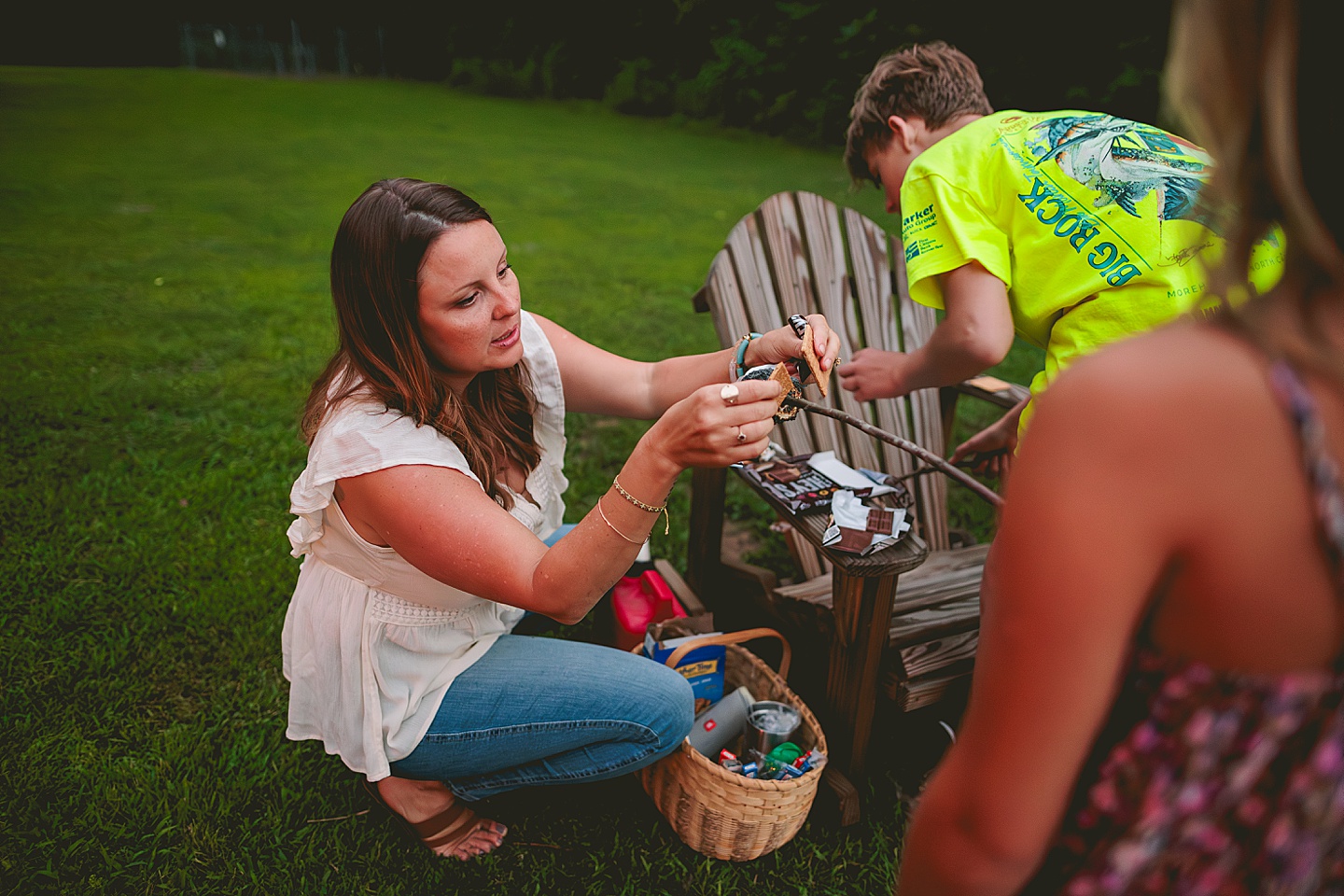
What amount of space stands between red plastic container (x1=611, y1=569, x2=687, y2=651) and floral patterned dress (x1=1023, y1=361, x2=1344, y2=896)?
1.67m

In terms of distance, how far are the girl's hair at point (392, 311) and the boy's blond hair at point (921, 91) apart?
4.10 ft

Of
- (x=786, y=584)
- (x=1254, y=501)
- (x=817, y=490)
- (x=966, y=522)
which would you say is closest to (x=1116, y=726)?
(x=1254, y=501)

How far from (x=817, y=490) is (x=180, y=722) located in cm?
179

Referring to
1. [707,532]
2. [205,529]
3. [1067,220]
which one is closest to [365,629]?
[707,532]

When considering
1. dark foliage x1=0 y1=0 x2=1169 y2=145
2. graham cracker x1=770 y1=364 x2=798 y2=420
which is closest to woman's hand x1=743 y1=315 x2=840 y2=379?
graham cracker x1=770 y1=364 x2=798 y2=420

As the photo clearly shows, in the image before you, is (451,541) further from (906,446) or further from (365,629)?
(906,446)

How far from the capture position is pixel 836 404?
9.56 ft

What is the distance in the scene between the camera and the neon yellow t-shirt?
74.8 inches

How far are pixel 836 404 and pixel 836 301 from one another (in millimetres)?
358

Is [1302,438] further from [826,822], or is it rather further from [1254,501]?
[826,822]

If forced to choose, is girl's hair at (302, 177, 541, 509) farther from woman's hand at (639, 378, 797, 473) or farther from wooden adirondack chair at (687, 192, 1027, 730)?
wooden adirondack chair at (687, 192, 1027, 730)

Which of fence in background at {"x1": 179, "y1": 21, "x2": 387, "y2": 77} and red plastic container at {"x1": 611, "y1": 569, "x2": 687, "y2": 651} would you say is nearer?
red plastic container at {"x1": 611, "y1": 569, "x2": 687, "y2": 651}

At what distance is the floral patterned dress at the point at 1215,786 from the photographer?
691 mm

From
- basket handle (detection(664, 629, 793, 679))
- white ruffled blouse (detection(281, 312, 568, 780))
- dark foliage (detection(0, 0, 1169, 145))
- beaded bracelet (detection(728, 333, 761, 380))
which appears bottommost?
basket handle (detection(664, 629, 793, 679))
